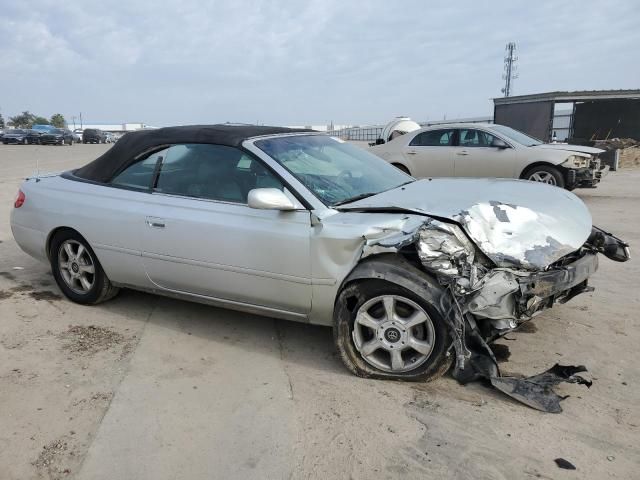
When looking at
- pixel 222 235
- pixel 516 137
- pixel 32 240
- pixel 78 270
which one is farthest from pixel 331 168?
pixel 516 137

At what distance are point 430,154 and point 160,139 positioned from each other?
7.86 meters

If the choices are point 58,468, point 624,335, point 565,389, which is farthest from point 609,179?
point 58,468

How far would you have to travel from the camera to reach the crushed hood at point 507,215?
3.21m

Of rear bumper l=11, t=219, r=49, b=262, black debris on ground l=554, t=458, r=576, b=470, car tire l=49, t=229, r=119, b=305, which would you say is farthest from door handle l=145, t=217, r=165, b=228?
black debris on ground l=554, t=458, r=576, b=470

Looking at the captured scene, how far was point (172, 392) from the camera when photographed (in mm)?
3332

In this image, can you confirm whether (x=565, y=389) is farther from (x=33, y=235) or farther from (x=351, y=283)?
(x=33, y=235)

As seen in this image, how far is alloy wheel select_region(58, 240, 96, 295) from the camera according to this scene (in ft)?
15.4

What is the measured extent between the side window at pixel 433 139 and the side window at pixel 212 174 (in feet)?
26.4

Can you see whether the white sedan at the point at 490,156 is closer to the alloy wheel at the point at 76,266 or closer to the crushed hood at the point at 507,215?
the crushed hood at the point at 507,215

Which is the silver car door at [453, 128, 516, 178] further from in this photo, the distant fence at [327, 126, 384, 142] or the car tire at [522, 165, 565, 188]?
the distant fence at [327, 126, 384, 142]

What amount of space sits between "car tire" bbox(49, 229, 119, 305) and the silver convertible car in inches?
0.7

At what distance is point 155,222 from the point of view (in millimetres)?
4082

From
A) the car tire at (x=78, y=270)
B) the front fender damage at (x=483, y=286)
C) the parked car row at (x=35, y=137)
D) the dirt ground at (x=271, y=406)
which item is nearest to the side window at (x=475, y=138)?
the dirt ground at (x=271, y=406)

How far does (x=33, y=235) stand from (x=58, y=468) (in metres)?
2.99
